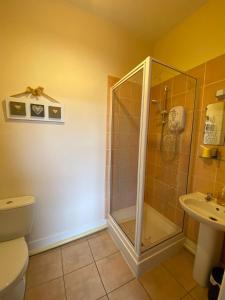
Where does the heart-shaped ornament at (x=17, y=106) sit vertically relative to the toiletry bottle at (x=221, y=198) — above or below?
above

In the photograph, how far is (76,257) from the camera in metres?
1.49

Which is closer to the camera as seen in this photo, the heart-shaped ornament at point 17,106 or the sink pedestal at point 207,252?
the sink pedestal at point 207,252

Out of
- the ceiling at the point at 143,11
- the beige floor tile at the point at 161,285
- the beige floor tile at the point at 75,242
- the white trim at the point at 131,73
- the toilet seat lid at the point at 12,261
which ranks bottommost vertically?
the beige floor tile at the point at 161,285

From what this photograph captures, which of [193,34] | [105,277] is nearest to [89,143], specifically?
[105,277]

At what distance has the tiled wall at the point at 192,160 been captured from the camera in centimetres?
130

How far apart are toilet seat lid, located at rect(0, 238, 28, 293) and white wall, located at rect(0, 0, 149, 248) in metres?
0.34

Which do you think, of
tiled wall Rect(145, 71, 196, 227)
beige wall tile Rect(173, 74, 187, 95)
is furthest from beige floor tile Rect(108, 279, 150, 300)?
beige wall tile Rect(173, 74, 187, 95)

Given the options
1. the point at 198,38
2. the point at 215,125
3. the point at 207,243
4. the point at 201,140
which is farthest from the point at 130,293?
the point at 198,38

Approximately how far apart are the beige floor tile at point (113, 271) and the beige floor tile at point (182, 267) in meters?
0.41

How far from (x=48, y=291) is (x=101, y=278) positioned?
449 millimetres

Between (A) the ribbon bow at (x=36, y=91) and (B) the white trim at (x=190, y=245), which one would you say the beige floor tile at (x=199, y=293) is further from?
(A) the ribbon bow at (x=36, y=91)

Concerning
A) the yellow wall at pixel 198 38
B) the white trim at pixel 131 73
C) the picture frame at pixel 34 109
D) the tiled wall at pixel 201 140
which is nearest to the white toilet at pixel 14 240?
the picture frame at pixel 34 109

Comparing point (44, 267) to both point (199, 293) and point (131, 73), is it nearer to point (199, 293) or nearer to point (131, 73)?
point (199, 293)

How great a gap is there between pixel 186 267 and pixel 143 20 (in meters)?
2.68
